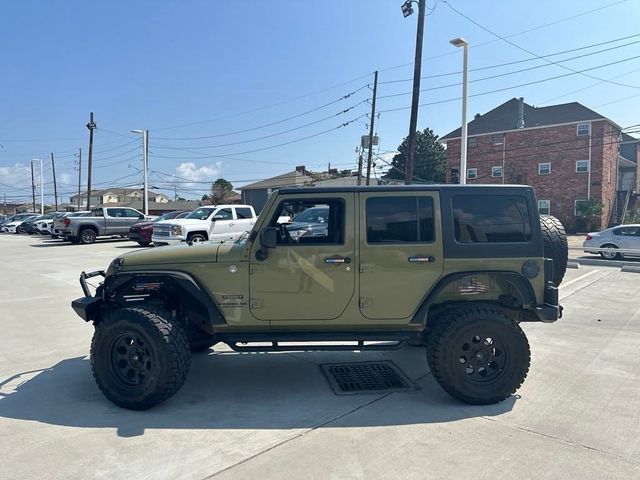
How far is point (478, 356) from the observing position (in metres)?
4.24

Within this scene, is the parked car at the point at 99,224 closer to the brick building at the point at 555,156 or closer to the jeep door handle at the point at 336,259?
the jeep door handle at the point at 336,259

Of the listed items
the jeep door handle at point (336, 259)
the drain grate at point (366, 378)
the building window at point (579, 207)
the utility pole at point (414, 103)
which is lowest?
the drain grate at point (366, 378)

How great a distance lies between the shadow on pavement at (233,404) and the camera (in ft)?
12.7

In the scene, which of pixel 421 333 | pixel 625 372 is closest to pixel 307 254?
pixel 421 333

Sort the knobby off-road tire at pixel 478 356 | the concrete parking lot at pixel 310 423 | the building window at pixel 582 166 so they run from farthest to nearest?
the building window at pixel 582 166, the knobby off-road tire at pixel 478 356, the concrete parking lot at pixel 310 423

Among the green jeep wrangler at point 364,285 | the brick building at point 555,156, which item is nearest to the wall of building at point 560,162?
the brick building at point 555,156

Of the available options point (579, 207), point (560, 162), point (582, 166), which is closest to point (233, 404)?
point (579, 207)

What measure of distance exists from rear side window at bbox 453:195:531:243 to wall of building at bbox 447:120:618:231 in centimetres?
3462

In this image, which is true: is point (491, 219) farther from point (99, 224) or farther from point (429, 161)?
point (429, 161)

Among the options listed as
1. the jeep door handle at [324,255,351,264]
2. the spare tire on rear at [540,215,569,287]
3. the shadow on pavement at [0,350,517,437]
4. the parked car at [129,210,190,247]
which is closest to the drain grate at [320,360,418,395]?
the shadow on pavement at [0,350,517,437]

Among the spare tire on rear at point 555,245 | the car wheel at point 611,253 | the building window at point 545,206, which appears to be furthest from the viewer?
the building window at point 545,206

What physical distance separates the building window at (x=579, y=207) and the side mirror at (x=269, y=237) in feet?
115

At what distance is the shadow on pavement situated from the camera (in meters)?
3.88

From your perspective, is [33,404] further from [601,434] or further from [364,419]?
[601,434]
